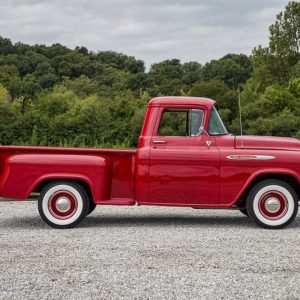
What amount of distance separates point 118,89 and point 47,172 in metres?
36.9

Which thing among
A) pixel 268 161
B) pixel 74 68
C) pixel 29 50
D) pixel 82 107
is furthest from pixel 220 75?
pixel 268 161

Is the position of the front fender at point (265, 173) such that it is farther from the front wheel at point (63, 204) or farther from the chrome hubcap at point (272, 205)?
the front wheel at point (63, 204)

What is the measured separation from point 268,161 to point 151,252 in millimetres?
2467

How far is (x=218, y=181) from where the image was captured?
799 centimetres

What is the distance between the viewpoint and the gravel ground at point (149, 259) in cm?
496

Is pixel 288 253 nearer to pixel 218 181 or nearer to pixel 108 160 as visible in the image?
pixel 218 181

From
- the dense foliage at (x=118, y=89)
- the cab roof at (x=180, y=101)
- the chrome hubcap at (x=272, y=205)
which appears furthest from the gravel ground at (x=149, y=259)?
the dense foliage at (x=118, y=89)

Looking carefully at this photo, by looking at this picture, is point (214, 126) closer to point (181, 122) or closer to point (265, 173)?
point (181, 122)

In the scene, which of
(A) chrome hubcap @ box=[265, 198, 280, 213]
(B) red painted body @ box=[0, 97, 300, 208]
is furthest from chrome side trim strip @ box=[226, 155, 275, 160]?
Answer: (A) chrome hubcap @ box=[265, 198, 280, 213]

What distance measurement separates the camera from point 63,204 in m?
8.13

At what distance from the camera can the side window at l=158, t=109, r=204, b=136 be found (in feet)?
27.0

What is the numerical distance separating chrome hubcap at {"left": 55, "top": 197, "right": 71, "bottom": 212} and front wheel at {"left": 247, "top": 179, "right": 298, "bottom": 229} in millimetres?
2591

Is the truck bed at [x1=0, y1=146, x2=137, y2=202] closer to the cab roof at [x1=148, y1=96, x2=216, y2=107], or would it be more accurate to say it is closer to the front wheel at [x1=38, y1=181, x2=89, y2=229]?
the front wheel at [x1=38, y1=181, x2=89, y2=229]

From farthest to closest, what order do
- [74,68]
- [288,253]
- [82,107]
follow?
[74,68], [82,107], [288,253]
